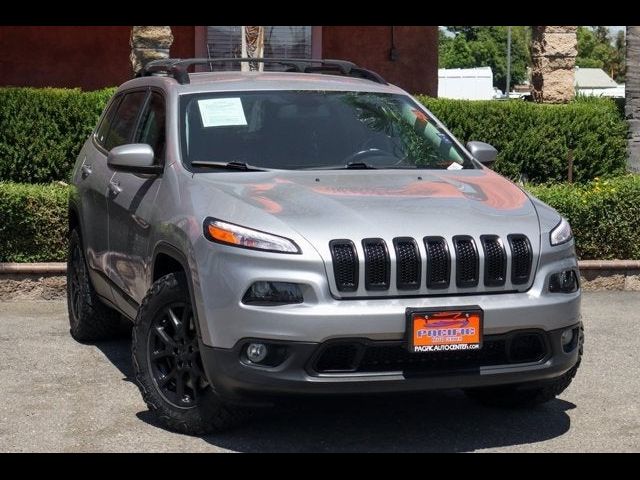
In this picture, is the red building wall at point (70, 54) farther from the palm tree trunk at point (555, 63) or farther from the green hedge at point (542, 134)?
the green hedge at point (542, 134)

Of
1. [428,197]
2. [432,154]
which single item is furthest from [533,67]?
[428,197]

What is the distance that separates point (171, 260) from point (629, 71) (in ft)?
27.8

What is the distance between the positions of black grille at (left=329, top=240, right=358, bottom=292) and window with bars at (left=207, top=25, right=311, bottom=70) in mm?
12436

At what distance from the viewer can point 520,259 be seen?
619cm

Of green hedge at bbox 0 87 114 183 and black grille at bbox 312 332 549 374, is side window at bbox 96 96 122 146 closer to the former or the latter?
black grille at bbox 312 332 549 374

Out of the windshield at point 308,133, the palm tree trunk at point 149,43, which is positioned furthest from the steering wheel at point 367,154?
the palm tree trunk at point 149,43

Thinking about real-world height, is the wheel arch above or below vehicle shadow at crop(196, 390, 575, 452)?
above

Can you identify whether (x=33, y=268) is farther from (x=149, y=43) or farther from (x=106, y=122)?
(x=149, y=43)

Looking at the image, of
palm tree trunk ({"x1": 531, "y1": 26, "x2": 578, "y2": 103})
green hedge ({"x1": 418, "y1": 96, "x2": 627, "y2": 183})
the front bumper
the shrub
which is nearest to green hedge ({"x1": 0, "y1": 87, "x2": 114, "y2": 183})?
green hedge ({"x1": 418, "y1": 96, "x2": 627, "y2": 183})

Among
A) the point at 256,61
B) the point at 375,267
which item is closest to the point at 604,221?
the point at 256,61

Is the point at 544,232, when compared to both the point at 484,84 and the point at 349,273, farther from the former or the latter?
the point at 484,84

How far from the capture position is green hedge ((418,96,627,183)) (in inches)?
542

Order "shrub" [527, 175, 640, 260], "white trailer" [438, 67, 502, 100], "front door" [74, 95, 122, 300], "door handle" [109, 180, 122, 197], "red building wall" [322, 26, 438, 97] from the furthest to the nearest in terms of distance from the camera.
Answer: "white trailer" [438, 67, 502, 100]
"red building wall" [322, 26, 438, 97]
"shrub" [527, 175, 640, 260]
"front door" [74, 95, 122, 300]
"door handle" [109, 180, 122, 197]

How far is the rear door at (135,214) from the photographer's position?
7074 millimetres
